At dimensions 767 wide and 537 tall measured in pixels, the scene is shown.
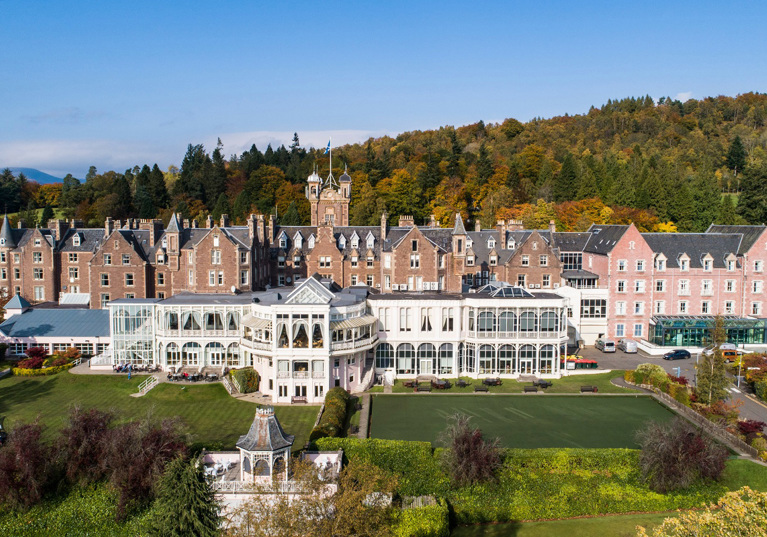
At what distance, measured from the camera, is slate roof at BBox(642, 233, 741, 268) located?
2277 inches

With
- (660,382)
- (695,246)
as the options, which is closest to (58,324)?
(660,382)

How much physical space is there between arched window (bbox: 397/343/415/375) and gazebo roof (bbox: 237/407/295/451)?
2013 cm

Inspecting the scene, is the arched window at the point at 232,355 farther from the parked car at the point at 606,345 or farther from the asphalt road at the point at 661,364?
the parked car at the point at 606,345

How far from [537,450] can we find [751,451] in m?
10.9

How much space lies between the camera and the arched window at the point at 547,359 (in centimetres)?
4644

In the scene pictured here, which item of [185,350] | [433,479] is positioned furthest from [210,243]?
[433,479]

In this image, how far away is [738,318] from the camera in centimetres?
5491

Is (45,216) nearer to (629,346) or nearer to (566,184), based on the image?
(566,184)

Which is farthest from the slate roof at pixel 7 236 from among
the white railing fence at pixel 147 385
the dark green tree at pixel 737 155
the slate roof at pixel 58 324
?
the dark green tree at pixel 737 155

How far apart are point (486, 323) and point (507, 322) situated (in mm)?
1458

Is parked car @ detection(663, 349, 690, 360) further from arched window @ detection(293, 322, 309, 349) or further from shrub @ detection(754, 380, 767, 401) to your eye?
arched window @ detection(293, 322, 309, 349)

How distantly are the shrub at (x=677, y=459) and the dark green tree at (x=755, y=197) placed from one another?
5542cm

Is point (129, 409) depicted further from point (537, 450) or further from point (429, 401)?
point (537, 450)

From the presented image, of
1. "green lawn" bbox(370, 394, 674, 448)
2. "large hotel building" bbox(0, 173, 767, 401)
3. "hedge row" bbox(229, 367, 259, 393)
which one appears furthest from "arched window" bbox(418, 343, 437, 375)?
"hedge row" bbox(229, 367, 259, 393)
